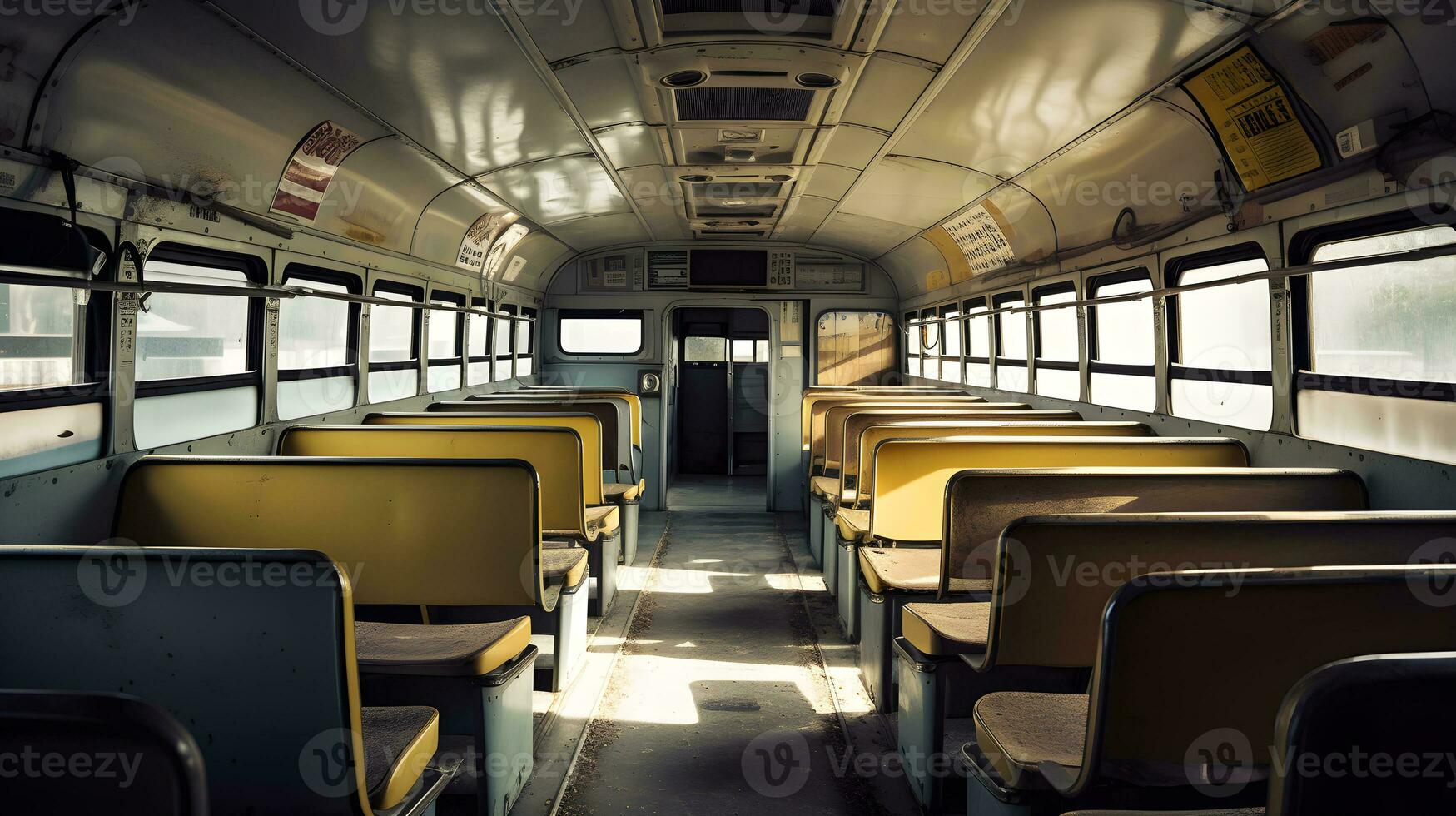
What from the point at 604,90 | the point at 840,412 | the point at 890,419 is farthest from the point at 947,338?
the point at 604,90

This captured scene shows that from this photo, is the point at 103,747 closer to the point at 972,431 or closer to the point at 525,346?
the point at 972,431

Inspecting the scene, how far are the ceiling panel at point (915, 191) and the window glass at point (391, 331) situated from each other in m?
3.22

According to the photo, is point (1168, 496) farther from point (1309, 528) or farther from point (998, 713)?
point (998, 713)

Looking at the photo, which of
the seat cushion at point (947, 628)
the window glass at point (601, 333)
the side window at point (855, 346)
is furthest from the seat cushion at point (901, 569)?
the window glass at point (601, 333)

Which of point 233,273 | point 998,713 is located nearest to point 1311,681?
point 998,713

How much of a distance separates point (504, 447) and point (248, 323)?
1.38 meters

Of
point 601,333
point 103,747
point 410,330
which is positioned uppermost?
point 601,333

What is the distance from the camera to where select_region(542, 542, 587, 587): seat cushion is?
3391mm

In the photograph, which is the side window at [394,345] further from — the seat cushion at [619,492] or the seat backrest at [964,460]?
the seat backrest at [964,460]

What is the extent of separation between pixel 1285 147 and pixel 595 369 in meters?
7.11

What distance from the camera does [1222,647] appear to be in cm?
163

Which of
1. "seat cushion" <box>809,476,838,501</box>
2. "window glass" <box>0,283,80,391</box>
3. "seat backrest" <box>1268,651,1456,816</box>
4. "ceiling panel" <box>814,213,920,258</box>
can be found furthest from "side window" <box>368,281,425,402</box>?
"seat backrest" <box>1268,651,1456,816</box>

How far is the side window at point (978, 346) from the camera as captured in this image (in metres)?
7.29

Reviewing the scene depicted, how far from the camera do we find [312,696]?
168 centimetres
